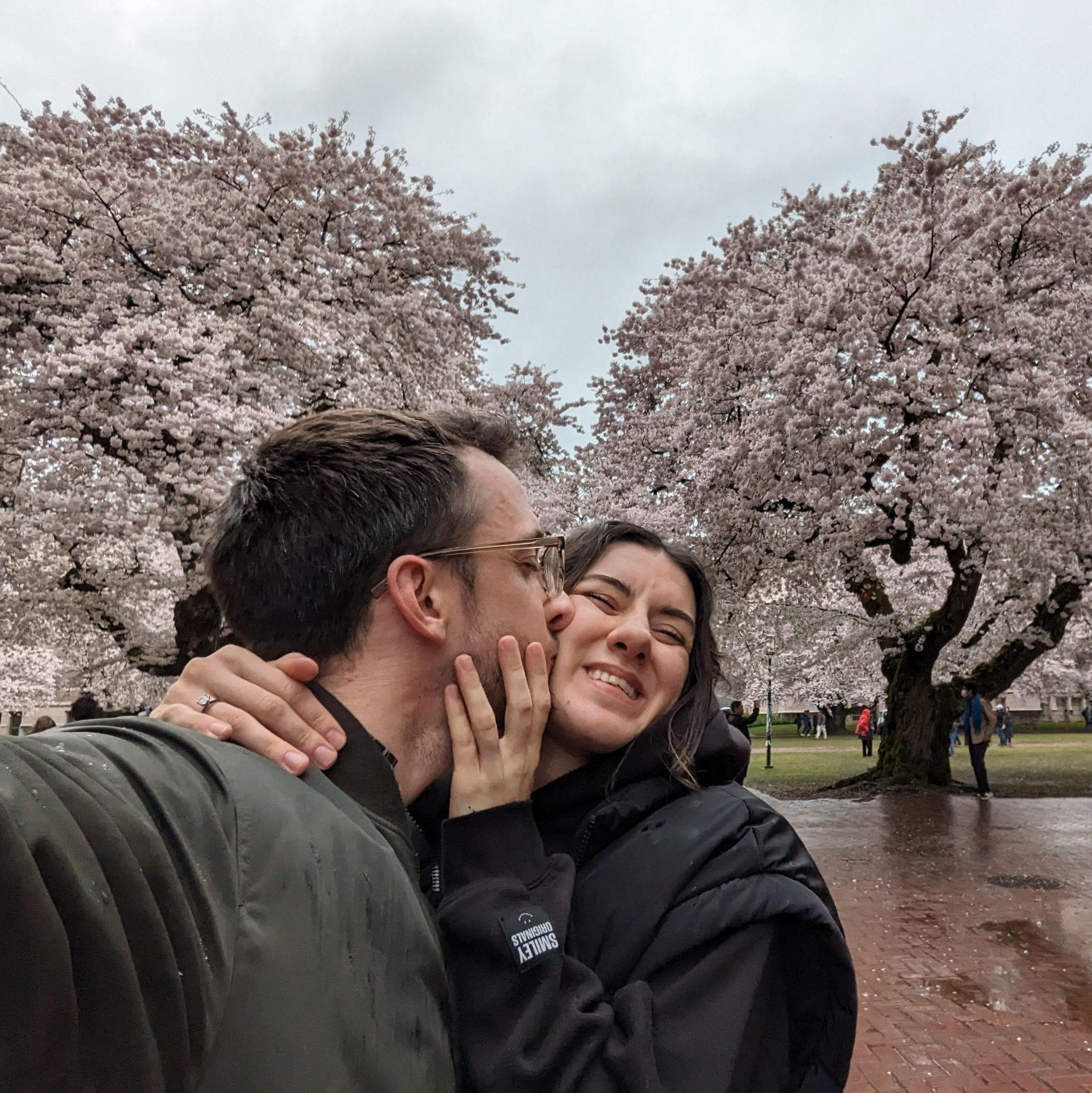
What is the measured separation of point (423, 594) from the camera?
1.38m

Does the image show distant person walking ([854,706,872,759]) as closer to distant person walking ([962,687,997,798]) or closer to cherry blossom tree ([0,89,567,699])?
distant person walking ([962,687,997,798])

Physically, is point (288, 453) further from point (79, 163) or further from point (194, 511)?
point (79, 163)

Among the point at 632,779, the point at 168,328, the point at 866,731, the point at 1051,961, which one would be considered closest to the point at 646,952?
the point at 632,779

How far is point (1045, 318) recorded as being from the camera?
12852mm

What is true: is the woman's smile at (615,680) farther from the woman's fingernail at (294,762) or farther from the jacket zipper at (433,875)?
the woman's fingernail at (294,762)

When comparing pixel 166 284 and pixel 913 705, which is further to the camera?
pixel 913 705

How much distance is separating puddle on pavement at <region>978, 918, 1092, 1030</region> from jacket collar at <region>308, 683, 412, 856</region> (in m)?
5.78

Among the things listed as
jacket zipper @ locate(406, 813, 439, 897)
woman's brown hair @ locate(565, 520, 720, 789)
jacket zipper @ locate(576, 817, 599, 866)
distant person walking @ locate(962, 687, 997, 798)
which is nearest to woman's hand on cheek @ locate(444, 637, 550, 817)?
jacket zipper @ locate(406, 813, 439, 897)

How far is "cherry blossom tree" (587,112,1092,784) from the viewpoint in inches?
491

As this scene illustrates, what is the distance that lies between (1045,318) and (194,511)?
1231 cm

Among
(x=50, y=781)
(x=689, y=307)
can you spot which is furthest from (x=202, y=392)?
(x=50, y=781)

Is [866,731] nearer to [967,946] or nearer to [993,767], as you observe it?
[993,767]

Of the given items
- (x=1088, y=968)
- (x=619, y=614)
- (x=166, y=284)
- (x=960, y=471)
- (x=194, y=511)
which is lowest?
(x=1088, y=968)

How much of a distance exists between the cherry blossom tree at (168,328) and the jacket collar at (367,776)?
10.1 metres
